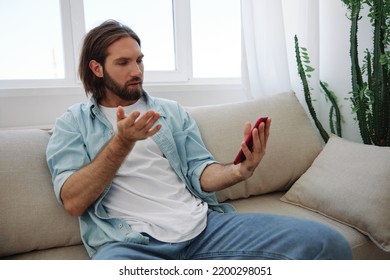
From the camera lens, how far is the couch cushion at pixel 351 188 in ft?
3.40

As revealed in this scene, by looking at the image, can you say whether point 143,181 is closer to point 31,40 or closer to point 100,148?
point 100,148

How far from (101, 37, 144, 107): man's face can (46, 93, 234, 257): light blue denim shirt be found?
7cm

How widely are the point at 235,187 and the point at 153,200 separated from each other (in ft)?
1.36

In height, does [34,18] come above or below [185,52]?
above

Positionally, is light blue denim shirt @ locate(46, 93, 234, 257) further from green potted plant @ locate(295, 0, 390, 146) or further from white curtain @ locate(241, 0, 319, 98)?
green potted plant @ locate(295, 0, 390, 146)

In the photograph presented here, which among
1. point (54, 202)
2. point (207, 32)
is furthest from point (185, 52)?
point (54, 202)

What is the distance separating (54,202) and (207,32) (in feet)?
4.29

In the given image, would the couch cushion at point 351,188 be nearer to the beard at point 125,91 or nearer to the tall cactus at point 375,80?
the tall cactus at point 375,80

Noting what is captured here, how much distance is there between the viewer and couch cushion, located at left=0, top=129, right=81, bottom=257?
3.06ft

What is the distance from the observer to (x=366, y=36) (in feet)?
5.58

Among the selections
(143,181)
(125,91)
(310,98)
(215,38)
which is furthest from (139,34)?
(143,181)

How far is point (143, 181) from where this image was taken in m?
0.97
